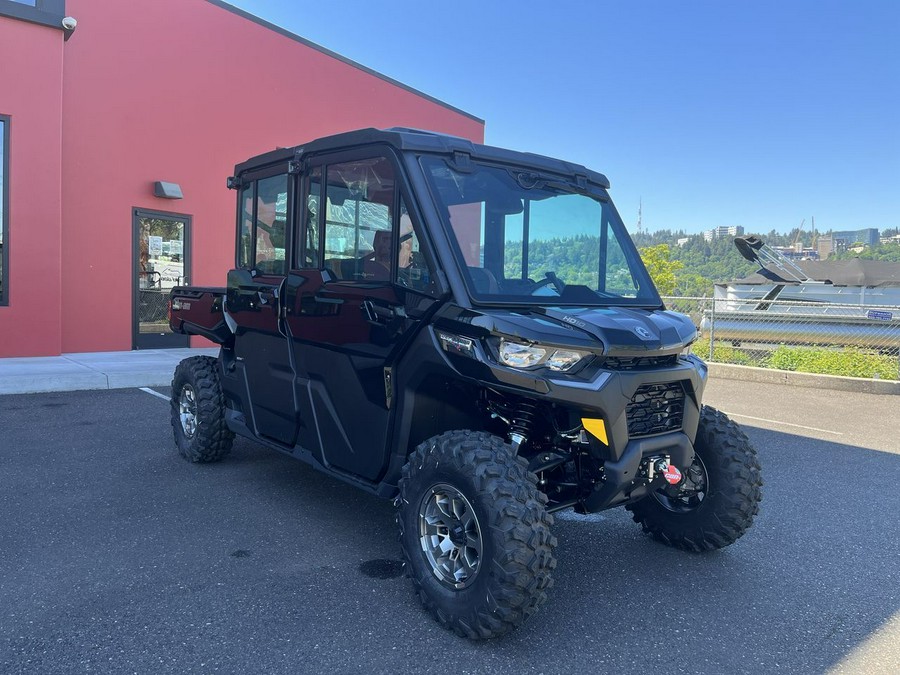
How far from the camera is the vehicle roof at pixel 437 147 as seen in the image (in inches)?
132

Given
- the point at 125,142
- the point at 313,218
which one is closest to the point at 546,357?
the point at 313,218

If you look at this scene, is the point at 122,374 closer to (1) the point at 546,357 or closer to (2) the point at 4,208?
(2) the point at 4,208

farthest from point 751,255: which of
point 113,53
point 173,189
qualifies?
point 113,53

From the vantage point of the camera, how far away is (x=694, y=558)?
12.5 feet

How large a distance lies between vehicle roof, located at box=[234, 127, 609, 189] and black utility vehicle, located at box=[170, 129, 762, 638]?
0.01 meters

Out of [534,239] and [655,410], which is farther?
[534,239]

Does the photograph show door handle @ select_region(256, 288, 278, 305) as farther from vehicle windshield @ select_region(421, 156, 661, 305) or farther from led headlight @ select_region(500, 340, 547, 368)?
led headlight @ select_region(500, 340, 547, 368)

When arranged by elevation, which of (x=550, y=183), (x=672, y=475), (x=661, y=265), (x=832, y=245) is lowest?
(x=672, y=475)

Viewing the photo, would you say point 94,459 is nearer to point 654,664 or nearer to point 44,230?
point 654,664

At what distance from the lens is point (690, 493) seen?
3.83 meters

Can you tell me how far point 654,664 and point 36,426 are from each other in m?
6.11

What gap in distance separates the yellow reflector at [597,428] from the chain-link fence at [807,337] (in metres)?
9.63

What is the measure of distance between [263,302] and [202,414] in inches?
53.0

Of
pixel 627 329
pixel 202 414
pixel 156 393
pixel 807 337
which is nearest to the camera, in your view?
pixel 627 329
